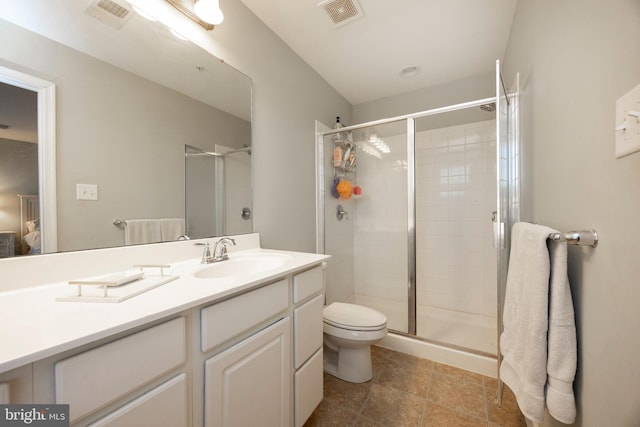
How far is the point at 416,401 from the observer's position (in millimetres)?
1422

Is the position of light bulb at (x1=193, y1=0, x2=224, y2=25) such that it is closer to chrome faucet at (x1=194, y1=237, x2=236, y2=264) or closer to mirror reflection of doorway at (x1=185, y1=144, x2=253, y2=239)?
mirror reflection of doorway at (x1=185, y1=144, x2=253, y2=239)

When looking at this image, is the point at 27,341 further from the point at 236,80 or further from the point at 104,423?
the point at 236,80

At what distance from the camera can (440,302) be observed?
245 centimetres

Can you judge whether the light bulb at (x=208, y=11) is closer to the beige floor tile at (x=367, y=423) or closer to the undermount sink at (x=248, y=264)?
the undermount sink at (x=248, y=264)

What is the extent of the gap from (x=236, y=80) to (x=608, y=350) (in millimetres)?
1891

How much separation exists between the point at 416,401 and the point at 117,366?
1.56 metres

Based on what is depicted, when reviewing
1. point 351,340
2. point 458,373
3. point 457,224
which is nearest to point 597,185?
point 351,340

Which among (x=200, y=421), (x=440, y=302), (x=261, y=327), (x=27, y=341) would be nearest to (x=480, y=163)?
(x=440, y=302)

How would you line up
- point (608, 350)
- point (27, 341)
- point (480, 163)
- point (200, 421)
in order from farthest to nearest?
point (480, 163)
point (200, 421)
point (608, 350)
point (27, 341)

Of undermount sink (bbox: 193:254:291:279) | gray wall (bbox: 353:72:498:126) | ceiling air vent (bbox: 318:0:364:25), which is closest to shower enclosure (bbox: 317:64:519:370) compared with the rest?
gray wall (bbox: 353:72:498:126)

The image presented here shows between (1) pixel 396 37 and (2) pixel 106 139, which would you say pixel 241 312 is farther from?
(1) pixel 396 37

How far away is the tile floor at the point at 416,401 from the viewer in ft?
4.21

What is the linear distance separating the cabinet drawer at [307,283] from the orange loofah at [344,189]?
134 centimetres

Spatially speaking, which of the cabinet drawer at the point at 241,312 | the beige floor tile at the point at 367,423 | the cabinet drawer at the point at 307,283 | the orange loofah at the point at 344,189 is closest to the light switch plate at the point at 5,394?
the cabinet drawer at the point at 241,312
